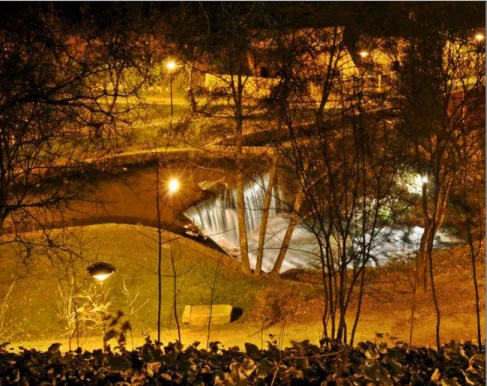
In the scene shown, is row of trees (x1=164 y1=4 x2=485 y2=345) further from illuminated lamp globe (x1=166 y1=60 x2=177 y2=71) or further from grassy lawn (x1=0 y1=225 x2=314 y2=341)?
illuminated lamp globe (x1=166 y1=60 x2=177 y2=71)

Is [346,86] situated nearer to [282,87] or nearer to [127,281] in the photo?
[282,87]

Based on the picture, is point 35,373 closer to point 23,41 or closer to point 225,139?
point 23,41

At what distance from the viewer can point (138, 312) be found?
14.0m

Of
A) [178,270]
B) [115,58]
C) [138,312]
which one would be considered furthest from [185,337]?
[115,58]

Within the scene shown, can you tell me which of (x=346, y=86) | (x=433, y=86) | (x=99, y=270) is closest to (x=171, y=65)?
(x=346, y=86)

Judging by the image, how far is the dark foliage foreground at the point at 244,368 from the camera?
4668 millimetres

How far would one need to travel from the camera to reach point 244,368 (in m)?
4.65

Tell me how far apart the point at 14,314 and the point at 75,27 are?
23.4 feet

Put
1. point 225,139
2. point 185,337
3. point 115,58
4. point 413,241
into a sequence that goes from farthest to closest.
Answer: point 413,241, point 225,139, point 185,337, point 115,58

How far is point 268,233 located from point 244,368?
16.4 metres

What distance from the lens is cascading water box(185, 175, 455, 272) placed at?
2025 centimetres

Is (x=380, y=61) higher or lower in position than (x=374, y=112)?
higher

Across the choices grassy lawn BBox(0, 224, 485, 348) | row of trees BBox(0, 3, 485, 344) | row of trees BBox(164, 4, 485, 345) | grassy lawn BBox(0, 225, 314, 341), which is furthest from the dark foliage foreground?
grassy lawn BBox(0, 225, 314, 341)

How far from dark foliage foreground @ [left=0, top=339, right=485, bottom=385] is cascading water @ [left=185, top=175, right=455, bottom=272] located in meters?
14.3
